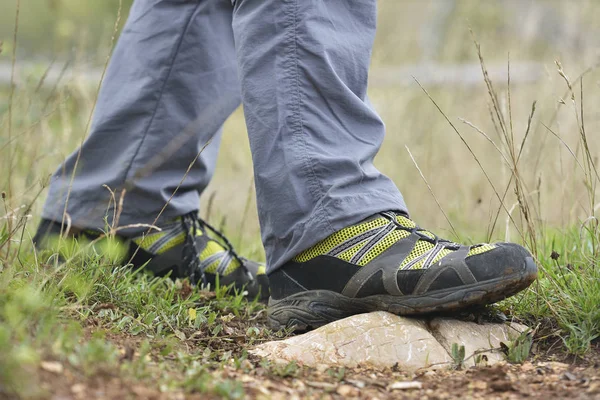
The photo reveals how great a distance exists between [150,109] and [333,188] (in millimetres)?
764

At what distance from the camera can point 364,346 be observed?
179 centimetres

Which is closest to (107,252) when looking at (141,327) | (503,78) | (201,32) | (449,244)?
(141,327)

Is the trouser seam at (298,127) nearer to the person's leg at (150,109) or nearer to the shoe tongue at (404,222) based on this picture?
the shoe tongue at (404,222)

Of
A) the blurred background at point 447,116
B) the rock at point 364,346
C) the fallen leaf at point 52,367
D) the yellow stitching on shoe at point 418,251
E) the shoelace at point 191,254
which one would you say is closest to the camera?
the fallen leaf at point 52,367

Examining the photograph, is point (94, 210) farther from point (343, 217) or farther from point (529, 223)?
point (529, 223)

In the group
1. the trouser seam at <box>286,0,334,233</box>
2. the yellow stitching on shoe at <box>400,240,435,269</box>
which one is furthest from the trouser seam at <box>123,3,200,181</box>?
the yellow stitching on shoe at <box>400,240,435,269</box>

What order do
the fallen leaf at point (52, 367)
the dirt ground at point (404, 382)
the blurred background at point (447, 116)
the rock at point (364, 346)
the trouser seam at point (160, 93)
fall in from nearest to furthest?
the fallen leaf at point (52, 367) < the dirt ground at point (404, 382) < the rock at point (364, 346) < the trouser seam at point (160, 93) < the blurred background at point (447, 116)

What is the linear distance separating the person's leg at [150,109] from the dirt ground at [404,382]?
681mm

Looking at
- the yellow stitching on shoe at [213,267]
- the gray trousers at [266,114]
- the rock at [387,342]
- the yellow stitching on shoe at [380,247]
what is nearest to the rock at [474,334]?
the rock at [387,342]

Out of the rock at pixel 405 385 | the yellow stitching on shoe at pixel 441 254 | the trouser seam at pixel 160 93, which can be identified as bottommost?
the rock at pixel 405 385

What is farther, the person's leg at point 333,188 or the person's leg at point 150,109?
the person's leg at point 150,109

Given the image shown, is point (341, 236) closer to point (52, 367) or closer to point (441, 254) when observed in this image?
point (441, 254)

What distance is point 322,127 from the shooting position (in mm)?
1865

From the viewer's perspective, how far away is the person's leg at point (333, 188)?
183 centimetres
